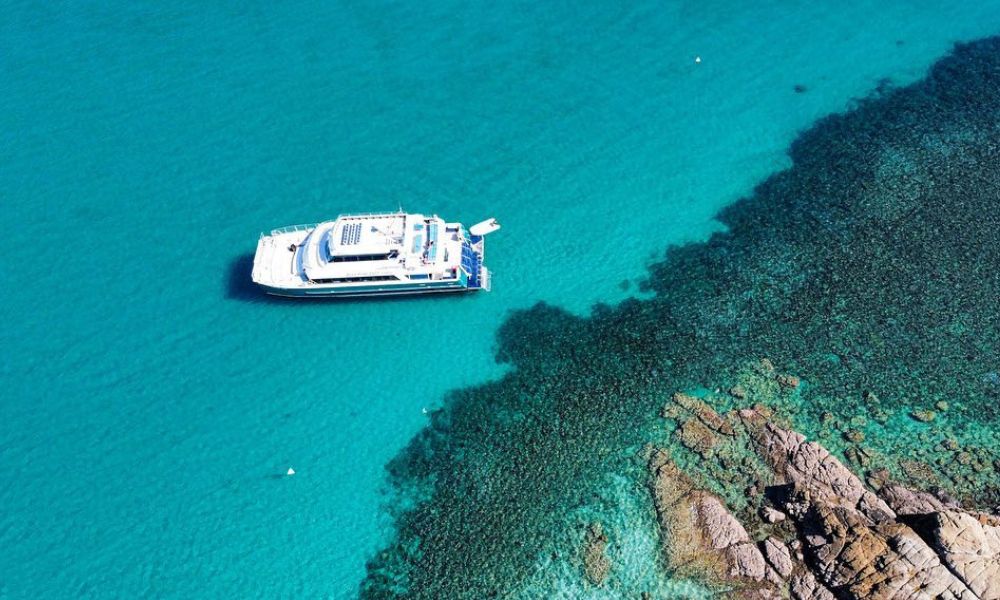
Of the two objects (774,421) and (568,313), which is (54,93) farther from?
(774,421)

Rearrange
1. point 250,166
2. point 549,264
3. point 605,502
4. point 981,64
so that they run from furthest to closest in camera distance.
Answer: point 981,64 → point 250,166 → point 549,264 → point 605,502

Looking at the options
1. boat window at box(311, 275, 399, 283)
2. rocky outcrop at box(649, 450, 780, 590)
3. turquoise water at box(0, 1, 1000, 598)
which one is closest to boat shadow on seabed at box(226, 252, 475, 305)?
turquoise water at box(0, 1, 1000, 598)

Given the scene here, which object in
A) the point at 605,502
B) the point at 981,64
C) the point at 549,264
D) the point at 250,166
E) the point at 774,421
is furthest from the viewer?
the point at 981,64

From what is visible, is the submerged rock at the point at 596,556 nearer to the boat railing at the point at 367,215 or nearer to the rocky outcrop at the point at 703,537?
the rocky outcrop at the point at 703,537

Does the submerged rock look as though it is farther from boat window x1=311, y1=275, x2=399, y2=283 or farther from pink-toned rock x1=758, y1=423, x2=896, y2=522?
boat window x1=311, y1=275, x2=399, y2=283

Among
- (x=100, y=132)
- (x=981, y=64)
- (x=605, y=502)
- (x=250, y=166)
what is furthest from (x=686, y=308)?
(x=100, y=132)

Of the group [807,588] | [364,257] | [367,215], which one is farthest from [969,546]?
[367,215]

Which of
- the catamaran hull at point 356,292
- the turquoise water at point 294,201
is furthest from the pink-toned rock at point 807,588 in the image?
the catamaran hull at point 356,292
